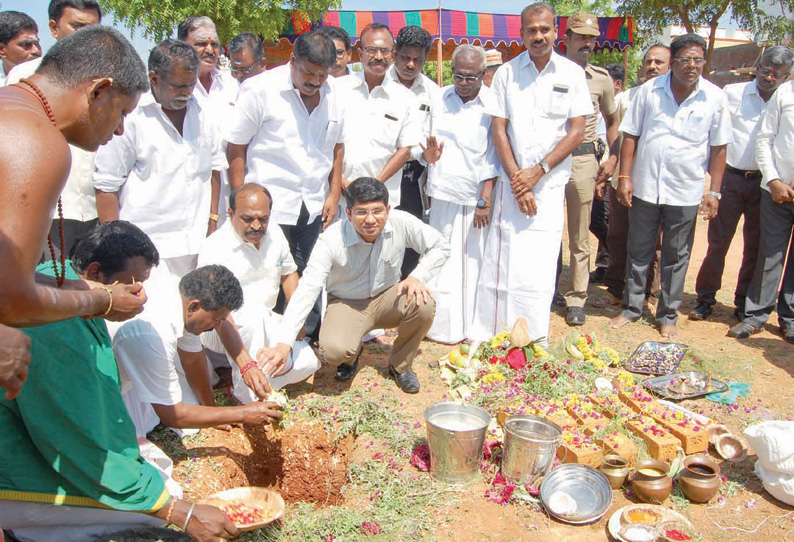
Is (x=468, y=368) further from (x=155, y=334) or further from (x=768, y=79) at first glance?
(x=768, y=79)

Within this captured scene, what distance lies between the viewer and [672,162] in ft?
18.2

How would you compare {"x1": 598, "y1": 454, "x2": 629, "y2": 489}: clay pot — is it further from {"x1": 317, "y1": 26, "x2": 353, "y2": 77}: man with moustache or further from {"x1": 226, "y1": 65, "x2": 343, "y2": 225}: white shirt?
{"x1": 317, "y1": 26, "x2": 353, "y2": 77}: man with moustache

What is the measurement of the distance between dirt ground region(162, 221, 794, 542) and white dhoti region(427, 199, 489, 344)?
257 millimetres

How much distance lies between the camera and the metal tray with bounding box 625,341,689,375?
16.3 ft

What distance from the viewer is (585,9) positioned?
2780cm

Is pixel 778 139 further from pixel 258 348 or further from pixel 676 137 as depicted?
pixel 258 348

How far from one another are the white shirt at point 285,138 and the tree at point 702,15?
11536 mm

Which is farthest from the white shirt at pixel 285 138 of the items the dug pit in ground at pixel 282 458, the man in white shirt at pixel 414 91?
the dug pit in ground at pixel 282 458

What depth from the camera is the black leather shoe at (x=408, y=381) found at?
470cm

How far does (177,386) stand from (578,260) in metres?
4.12

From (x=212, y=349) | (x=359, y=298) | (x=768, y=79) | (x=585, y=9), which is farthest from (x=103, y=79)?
(x=585, y=9)

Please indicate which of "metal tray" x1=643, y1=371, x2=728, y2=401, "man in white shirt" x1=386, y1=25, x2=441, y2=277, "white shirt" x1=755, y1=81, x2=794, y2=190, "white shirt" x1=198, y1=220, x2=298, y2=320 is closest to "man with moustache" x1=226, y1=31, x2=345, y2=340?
"white shirt" x1=198, y1=220, x2=298, y2=320

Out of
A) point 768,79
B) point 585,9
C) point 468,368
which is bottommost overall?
point 468,368

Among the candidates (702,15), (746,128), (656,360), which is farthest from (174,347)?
(702,15)
